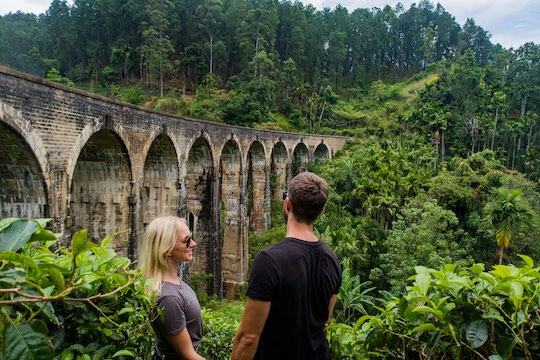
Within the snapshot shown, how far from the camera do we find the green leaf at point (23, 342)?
1.11 metres

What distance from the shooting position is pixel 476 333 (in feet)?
6.36

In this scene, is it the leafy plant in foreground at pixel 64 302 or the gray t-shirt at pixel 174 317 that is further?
the gray t-shirt at pixel 174 317

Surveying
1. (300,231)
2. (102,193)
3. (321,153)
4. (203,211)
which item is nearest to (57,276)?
(300,231)

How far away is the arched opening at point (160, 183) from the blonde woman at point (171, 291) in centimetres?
1042

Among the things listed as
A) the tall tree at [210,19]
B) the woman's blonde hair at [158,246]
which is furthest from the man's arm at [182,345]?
the tall tree at [210,19]

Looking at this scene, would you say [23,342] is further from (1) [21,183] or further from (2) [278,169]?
(2) [278,169]

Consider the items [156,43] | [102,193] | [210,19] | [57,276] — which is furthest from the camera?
[210,19]

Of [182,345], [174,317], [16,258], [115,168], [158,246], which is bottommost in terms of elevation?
[182,345]

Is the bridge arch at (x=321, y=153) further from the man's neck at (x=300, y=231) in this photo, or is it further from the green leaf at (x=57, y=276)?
the green leaf at (x=57, y=276)

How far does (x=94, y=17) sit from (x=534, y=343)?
185 feet

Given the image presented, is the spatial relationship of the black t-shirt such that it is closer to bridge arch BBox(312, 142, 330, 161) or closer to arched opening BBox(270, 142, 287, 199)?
arched opening BBox(270, 142, 287, 199)

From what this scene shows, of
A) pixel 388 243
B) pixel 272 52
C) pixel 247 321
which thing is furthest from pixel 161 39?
pixel 247 321

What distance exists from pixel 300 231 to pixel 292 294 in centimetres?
36

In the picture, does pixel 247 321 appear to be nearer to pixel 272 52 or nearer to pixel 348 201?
pixel 348 201
